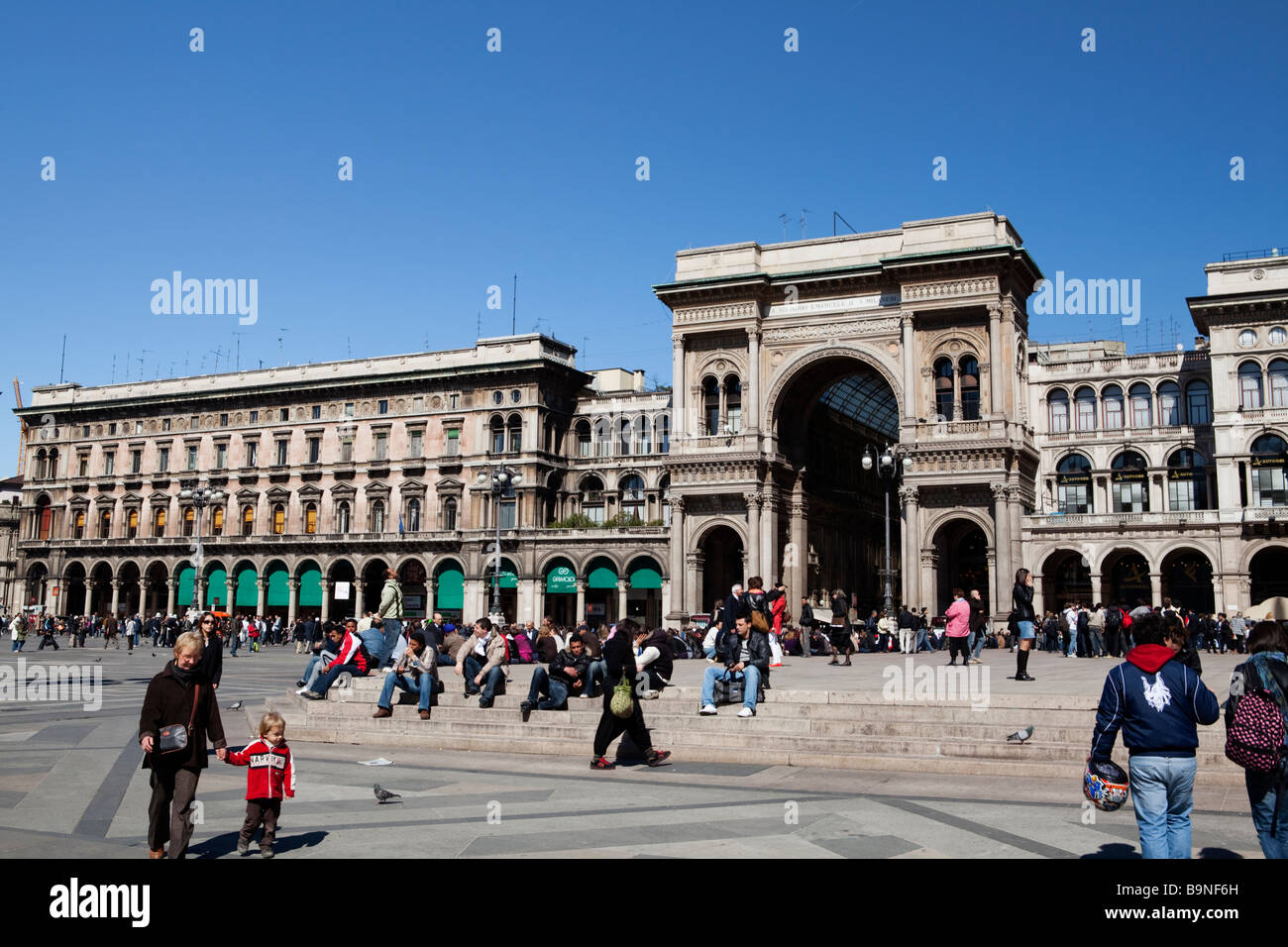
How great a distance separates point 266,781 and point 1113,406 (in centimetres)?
6062

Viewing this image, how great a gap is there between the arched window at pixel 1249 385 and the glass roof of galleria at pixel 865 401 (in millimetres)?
16267

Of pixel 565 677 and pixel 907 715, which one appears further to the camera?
pixel 565 677

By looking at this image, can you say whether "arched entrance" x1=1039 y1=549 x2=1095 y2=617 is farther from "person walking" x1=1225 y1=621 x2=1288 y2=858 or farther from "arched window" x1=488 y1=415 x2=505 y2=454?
"person walking" x1=1225 y1=621 x2=1288 y2=858

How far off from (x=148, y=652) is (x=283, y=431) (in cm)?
2911

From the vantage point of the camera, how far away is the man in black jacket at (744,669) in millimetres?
16500

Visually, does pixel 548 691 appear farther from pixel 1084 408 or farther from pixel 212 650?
pixel 1084 408

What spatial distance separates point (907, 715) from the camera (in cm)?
1588

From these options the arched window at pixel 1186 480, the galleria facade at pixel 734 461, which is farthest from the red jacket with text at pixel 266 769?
the arched window at pixel 1186 480

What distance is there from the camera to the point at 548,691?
17.6 meters

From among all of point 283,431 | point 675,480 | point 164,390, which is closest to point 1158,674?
point 675,480

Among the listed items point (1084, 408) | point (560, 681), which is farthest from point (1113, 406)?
point (560, 681)

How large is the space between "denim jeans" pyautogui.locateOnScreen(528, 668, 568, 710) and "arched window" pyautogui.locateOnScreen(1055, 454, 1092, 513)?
168 ft

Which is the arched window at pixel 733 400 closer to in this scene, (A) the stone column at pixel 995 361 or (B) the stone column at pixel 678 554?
(B) the stone column at pixel 678 554

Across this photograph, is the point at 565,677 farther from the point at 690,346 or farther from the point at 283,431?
the point at 283,431
